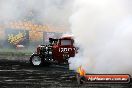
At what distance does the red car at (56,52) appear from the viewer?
24127 millimetres

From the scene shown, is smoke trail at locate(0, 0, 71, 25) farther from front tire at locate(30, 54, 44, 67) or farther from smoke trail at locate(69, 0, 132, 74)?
smoke trail at locate(69, 0, 132, 74)

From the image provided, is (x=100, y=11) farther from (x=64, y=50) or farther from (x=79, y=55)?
(x=64, y=50)

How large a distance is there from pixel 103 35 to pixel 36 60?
6.78m

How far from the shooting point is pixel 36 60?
24938 mm

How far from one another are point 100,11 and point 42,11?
66.3 feet

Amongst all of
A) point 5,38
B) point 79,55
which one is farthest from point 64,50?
point 5,38

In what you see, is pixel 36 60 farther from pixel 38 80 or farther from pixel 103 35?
pixel 38 80

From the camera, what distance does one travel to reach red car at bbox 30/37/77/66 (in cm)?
2413

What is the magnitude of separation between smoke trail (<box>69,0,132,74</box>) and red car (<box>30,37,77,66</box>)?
7.10ft

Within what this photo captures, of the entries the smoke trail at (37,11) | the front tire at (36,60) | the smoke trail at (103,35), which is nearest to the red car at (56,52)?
the front tire at (36,60)

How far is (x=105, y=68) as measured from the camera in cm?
1870

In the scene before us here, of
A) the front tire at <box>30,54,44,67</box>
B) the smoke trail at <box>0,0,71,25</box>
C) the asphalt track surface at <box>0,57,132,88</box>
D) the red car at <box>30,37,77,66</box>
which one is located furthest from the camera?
the smoke trail at <box>0,0,71,25</box>

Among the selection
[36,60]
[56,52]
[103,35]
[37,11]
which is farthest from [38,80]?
[37,11]

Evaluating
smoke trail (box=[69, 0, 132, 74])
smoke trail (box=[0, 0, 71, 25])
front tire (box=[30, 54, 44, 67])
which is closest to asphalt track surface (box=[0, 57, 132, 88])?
smoke trail (box=[69, 0, 132, 74])
